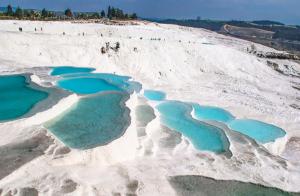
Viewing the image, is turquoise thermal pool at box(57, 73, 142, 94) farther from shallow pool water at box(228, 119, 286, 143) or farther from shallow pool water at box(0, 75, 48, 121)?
shallow pool water at box(228, 119, 286, 143)

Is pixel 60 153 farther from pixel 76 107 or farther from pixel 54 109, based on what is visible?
pixel 76 107

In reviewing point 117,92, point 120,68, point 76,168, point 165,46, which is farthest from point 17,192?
point 165,46

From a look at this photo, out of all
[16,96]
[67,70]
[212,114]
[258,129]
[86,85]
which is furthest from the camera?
[67,70]

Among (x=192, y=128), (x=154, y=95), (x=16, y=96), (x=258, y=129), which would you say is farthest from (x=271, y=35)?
(x=16, y=96)

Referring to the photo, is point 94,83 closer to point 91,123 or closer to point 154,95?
point 154,95

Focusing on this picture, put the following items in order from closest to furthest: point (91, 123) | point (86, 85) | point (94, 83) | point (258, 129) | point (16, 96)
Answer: point (91, 123) < point (16, 96) < point (258, 129) < point (86, 85) < point (94, 83)
